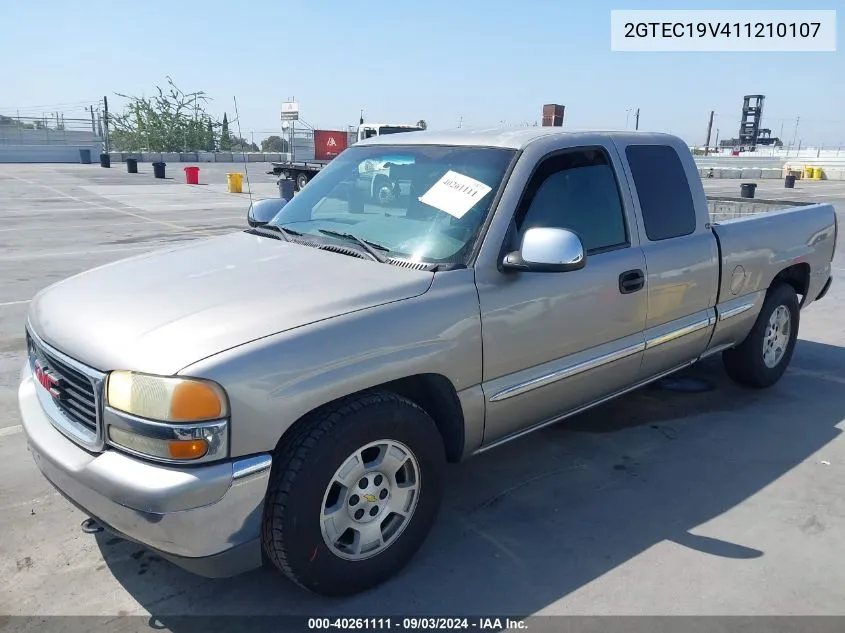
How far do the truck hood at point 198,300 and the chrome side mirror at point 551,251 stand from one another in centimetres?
45

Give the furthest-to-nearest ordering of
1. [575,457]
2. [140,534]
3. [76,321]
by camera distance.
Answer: [575,457] < [76,321] < [140,534]

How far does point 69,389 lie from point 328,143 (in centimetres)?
3834

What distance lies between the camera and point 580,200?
3504 mm

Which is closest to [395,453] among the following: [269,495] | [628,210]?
[269,495]

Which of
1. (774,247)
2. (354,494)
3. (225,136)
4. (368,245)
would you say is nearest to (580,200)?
(368,245)

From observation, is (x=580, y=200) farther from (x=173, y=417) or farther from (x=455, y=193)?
(x=173, y=417)

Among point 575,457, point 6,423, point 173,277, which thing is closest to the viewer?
point 173,277

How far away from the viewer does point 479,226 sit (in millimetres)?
3061

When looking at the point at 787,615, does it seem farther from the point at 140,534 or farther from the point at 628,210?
the point at 140,534

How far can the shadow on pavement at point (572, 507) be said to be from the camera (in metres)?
2.75

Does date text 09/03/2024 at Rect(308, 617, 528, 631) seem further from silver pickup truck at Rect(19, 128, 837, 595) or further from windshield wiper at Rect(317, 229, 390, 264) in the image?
windshield wiper at Rect(317, 229, 390, 264)

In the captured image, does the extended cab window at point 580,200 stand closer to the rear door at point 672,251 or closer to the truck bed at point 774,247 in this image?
the rear door at point 672,251

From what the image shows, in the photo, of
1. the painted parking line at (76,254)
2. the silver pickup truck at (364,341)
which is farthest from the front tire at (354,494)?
the painted parking line at (76,254)

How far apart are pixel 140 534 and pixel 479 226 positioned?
71.6 inches
